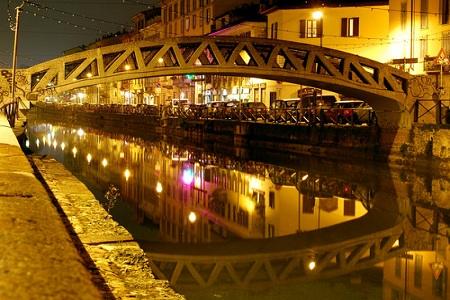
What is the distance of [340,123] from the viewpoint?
36562 millimetres

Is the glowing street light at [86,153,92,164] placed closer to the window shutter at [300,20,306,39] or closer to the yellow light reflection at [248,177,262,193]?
the yellow light reflection at [248,177,262,193]

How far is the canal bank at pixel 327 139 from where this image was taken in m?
28.5

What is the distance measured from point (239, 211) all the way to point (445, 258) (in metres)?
7.43

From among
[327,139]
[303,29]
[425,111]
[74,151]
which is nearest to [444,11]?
[425,111]

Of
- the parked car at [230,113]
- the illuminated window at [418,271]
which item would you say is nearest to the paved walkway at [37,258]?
the illuminated window at [418,271]

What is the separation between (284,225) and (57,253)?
1321 centimetres

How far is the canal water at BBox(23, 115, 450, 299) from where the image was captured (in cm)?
1079

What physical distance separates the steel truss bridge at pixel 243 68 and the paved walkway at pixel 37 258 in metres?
22.4

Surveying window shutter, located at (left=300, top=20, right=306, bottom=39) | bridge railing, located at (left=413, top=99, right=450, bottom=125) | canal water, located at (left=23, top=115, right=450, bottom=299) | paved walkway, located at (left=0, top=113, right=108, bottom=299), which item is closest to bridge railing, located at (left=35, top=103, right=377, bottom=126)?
bridge railing, located at (left=413, top=99, right=450, bottom=125)

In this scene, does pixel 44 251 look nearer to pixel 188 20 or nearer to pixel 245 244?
pixel 245 244

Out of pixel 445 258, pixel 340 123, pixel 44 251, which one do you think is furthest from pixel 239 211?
pixel 340 123

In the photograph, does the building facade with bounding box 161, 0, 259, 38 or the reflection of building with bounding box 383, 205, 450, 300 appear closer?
the reflection of building with bounding box 383, 205, 450, 300

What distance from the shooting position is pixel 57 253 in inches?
145

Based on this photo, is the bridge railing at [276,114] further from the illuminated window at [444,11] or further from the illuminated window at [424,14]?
the illuminated window at [424,14]
